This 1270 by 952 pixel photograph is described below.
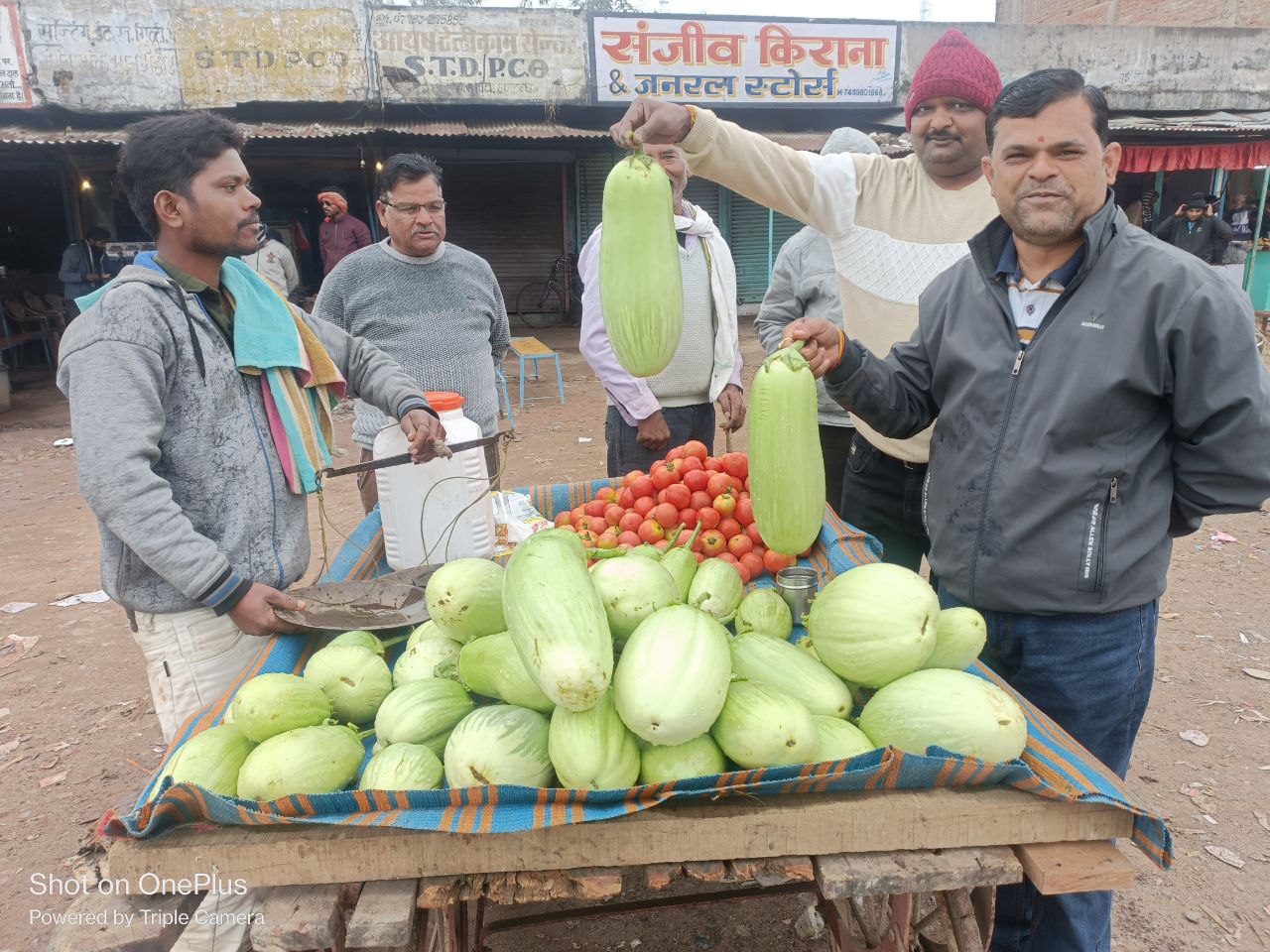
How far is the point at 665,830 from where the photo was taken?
137cm

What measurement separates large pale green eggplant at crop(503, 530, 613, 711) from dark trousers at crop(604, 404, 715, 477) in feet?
7.97

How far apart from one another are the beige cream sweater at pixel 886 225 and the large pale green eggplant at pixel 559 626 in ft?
5.07

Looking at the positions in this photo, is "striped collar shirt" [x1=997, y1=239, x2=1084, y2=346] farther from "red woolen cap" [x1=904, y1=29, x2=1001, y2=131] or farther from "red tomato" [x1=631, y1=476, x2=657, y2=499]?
"red tomato" [x1=631, y1=476, x2=657, y2=499]

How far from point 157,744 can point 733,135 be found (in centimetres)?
361

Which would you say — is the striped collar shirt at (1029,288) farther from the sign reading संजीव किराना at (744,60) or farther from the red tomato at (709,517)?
the sign reading संजीव किराना at (744,60)

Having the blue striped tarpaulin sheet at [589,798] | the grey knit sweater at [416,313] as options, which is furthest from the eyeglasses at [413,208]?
the blue striped tarpaulin sheet at [589,798]

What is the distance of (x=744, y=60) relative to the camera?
39.3 ft

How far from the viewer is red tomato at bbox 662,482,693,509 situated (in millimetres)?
2939

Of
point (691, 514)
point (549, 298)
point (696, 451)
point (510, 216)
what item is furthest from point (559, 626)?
point (549, 298)

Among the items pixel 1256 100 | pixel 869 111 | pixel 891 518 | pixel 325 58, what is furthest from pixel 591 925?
pixel 1256 100

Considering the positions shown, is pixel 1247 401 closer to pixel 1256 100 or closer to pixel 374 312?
pixel 374 312

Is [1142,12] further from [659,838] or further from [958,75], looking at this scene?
[659,838]

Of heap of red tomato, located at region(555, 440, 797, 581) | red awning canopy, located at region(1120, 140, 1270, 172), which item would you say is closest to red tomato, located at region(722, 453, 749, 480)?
heap of red tomato, located at region(555, 440, 797, 581)

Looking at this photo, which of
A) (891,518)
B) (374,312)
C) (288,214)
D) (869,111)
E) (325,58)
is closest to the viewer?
(891,518)
